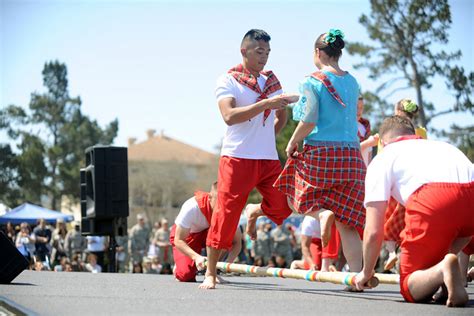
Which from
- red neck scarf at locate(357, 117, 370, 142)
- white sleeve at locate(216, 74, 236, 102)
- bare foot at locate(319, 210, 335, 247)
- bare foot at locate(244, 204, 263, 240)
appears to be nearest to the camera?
white sleeve at locate(216, 74, 236, 102)

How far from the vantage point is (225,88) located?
26.3ft

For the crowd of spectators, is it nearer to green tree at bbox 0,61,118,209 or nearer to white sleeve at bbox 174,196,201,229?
white sleeve at bbox 174,196,201,229

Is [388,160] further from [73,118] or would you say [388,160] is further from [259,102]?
[73,118]

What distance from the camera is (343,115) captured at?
25.1 ft

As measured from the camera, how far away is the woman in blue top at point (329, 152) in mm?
7488

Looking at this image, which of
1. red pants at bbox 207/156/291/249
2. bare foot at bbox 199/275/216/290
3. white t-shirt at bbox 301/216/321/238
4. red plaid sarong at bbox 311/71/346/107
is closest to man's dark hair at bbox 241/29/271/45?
red plaid sarong at bbox 311/71/346/107

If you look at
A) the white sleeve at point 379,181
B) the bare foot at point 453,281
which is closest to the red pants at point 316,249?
the white sleeve at point 379,181

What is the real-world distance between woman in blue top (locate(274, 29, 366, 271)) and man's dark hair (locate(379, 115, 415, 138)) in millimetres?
885

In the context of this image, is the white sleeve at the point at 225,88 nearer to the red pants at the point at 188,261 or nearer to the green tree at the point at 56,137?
the red pants at the point at 188,261

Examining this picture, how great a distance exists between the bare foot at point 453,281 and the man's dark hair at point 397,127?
1.07 metres

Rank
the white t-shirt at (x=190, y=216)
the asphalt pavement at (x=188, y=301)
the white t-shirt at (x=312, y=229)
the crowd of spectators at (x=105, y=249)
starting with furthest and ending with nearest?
1. the crowd of spectators at (x=105, y=249)
2. the white t-shirt at (x=312, y=229)
3. the white t-shirt at (x=190, y=216)
4. the asphalt pavement at (x=188, y=301)

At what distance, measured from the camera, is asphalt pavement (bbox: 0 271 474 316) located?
5750 millimetres

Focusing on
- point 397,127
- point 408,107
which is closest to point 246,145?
point 397,127

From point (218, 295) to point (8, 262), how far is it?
7.61ft
